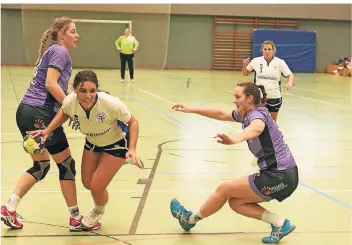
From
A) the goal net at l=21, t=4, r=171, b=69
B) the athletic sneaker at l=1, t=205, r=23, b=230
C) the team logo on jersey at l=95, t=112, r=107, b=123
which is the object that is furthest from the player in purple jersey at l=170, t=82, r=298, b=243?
the goal net at l=21, t=4, r=171, b=69

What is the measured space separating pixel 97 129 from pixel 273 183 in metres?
1.44

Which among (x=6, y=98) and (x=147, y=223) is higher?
(x=147, y=223)

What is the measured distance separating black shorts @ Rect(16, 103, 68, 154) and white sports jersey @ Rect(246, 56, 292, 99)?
14.9ft

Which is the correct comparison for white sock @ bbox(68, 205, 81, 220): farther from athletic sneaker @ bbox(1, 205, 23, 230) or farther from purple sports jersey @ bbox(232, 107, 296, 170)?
purple sports jersey @ bbox(232, 107, 296, 170)

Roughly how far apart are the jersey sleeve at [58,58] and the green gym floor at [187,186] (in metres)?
1.36

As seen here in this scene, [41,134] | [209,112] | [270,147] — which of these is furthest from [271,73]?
[41,134]

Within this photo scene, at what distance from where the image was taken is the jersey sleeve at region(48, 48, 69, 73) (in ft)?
15.8

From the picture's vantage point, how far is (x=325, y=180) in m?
7.05

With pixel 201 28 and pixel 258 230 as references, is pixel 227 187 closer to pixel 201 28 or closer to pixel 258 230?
pixel 258 230

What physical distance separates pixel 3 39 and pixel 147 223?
26.2 m

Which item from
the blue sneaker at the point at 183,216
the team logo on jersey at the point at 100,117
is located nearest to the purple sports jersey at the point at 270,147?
the blue sneaker at the point at 183,216

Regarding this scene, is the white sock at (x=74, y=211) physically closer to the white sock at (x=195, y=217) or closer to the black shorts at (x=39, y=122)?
the black shorts at (x=39, y=122)

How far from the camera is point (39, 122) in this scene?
490 centimetres

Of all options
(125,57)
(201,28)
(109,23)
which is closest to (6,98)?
(125,57)
